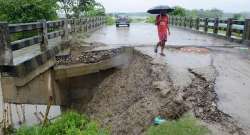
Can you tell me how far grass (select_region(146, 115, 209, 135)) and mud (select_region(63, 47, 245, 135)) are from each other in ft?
0.82

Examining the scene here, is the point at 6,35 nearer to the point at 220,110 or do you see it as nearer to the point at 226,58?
the point at 220,110

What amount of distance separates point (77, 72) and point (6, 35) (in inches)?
128

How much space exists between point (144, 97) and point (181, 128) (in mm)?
2483

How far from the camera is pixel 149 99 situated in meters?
7.02

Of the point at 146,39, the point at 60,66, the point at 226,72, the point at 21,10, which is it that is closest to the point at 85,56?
the point at 60,66

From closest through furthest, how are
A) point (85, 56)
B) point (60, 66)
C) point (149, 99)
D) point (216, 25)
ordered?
point (149, 99), point (60, 66), point (85, 56), point (216, 25)

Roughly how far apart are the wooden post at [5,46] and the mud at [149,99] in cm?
266

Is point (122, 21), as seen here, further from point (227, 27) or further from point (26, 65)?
point (26, 65)

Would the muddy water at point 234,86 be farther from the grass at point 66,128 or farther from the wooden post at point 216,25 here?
the wooden post at point 216,25

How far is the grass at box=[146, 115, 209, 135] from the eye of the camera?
4.89 m

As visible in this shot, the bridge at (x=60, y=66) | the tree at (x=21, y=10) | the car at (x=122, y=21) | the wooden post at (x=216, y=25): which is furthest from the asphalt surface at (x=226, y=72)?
the car at (x=122, y=21)

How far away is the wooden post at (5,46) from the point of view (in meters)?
7.13

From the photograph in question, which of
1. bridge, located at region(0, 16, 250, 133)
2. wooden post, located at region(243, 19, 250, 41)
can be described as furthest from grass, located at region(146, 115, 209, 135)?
wooden post, located at region(243, 19, 250, 41)

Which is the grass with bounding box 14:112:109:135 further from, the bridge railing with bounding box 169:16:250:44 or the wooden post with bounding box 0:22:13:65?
the bridge railing with bounding box 169:16:250:44
